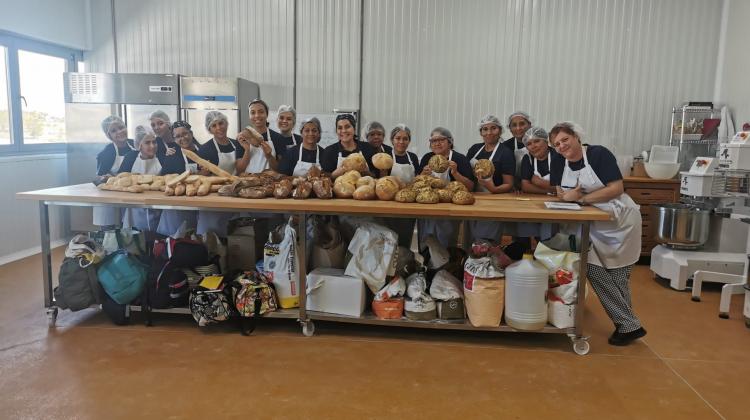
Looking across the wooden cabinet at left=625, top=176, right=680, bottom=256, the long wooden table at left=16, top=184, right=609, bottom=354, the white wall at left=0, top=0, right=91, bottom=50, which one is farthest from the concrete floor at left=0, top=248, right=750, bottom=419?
the white wall at left=0, top=0, right=91, bottom=50

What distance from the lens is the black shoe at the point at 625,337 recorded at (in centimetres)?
335

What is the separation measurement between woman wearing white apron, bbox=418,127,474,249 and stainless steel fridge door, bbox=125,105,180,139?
11.4 feet

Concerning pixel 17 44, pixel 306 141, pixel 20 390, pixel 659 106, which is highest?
pixel 17 44

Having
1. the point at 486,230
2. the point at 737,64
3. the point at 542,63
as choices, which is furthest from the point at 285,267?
the point at 737,64

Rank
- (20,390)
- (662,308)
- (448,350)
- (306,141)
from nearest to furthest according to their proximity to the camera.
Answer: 1. (20,390)
2. (448,350)
3. (306,141)
4. (662,308)

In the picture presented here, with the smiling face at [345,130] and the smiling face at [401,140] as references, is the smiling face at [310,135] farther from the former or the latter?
the smiling face at [401,140]

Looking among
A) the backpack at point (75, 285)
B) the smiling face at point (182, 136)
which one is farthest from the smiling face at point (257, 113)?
the backpack at point (75, 285)

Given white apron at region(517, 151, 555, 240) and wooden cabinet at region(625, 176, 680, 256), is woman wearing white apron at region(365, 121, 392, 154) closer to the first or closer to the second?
white apron at region(517, 151, 555, 240)

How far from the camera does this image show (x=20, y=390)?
8.71 ft

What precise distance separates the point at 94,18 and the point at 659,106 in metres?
7.26

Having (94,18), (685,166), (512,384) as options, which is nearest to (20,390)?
(512,384)

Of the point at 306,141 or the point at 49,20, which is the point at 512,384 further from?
the point at 49,20

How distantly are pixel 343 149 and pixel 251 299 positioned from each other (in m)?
1.32

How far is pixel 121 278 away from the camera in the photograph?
11.6 feet
